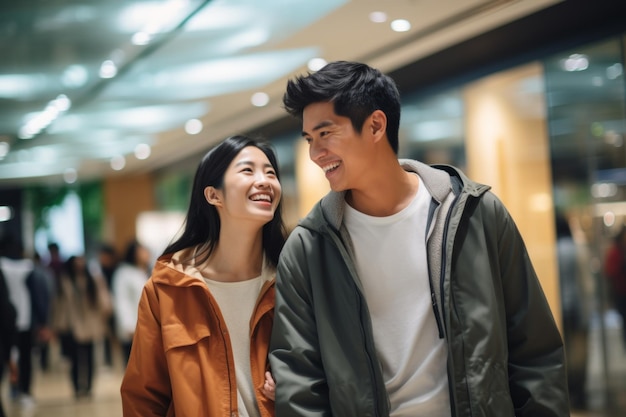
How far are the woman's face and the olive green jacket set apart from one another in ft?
1.44

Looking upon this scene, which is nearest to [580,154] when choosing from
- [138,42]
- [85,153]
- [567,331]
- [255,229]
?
[567,331]

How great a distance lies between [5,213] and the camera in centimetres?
2228

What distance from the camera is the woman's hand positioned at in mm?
2326

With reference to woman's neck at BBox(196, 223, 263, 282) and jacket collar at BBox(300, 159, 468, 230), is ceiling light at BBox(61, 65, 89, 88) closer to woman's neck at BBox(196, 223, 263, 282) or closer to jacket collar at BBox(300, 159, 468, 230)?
woman's neck at BBox(196, 223, 263, 282)

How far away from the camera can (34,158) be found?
14.3 m

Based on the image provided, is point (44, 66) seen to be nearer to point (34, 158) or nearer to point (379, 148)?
point (379, 148)

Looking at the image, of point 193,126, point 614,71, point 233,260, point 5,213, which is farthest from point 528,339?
point 5,213

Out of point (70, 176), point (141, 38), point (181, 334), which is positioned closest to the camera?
point (181, 334)

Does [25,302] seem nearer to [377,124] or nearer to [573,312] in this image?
[573,312]

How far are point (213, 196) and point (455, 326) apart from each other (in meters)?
1.06

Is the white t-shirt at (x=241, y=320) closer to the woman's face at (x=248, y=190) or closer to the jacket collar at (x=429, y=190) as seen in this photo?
the woman's face at (x=248, y=190)

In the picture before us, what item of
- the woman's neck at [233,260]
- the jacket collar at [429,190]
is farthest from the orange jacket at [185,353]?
the jacket collar at [429,190]

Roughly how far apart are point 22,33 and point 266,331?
181 inches

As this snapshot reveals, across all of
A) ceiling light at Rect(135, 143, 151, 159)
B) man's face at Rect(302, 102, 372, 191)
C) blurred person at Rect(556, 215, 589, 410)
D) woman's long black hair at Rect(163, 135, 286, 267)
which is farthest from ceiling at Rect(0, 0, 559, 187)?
man's face at Rect(302, 102, 372, 191)
